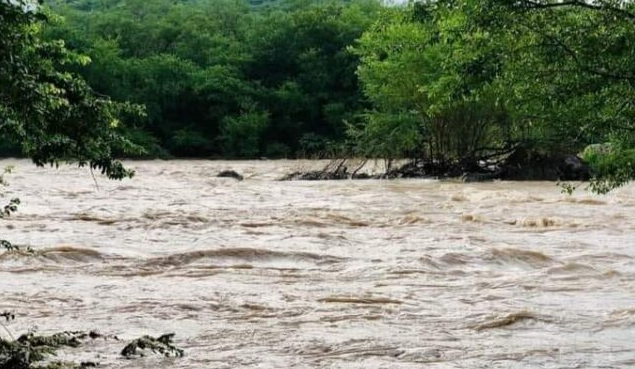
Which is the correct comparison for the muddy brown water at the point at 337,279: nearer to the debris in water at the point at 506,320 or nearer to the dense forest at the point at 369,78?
the debris in water at the point at 506,320

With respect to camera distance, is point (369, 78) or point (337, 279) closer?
point (337, 279)

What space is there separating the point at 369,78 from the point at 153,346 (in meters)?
35.2

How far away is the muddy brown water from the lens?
34.3 feet

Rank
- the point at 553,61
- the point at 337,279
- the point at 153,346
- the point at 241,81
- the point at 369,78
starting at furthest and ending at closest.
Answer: the point at 241,81 → the point at 369,78 → the point at 337,279 → the point at 553,61 → the point at 153,346

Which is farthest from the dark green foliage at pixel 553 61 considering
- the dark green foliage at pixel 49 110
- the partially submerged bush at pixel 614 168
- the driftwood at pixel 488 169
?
the driftwood at pixel 488 169

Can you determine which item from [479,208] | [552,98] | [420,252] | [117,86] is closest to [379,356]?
[552,98]

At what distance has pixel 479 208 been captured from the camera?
2505 cm

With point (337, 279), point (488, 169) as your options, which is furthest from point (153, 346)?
point (488, 169)

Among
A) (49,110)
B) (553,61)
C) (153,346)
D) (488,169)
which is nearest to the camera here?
(49,110)

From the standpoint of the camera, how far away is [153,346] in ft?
27.3

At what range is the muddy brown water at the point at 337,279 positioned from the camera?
1045 centimetres

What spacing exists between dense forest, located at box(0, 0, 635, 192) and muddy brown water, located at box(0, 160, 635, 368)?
75.2 inches

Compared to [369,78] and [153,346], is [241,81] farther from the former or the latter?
[153,346]

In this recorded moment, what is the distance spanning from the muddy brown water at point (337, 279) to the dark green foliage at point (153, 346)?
14 centimetres
